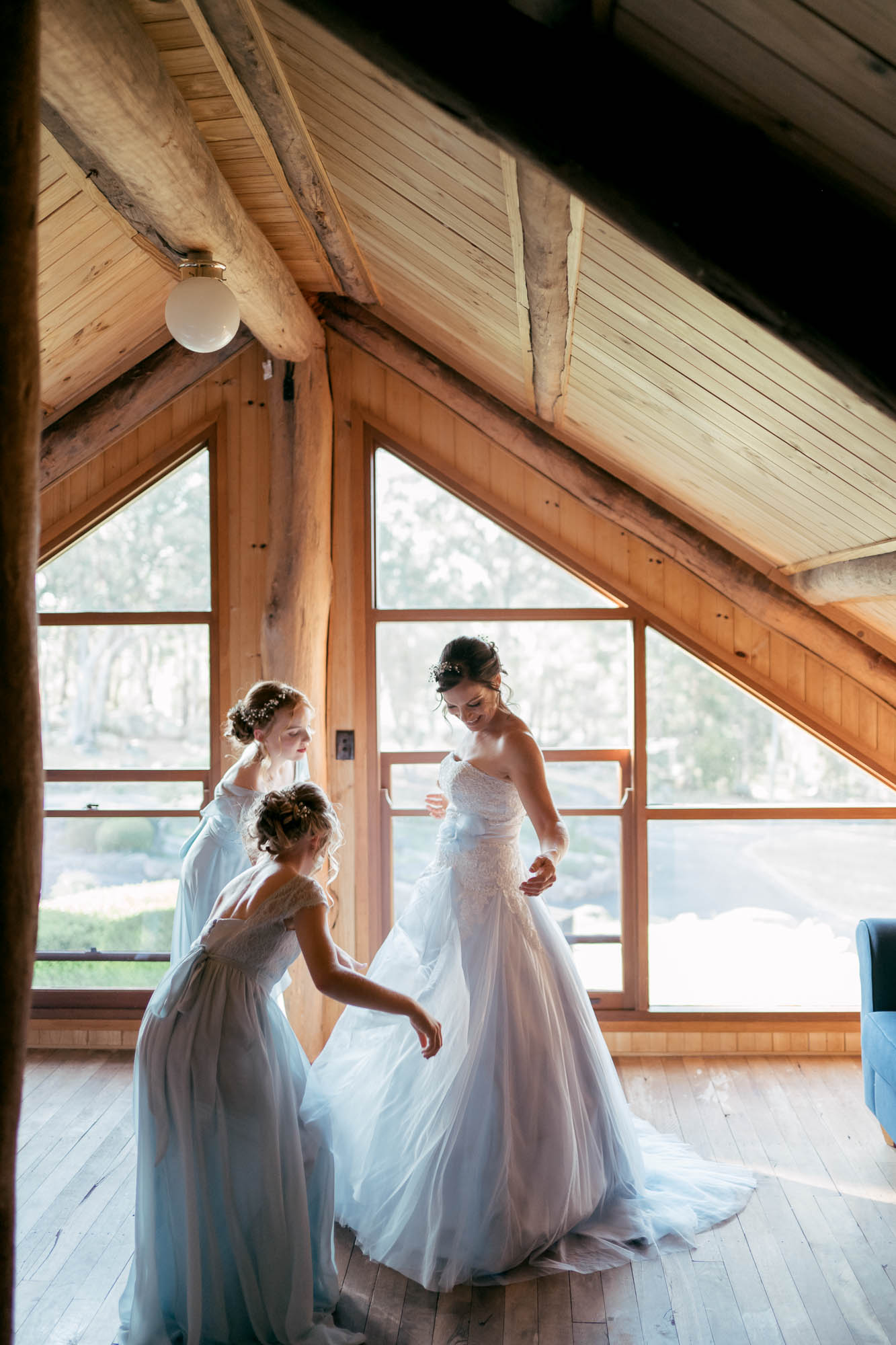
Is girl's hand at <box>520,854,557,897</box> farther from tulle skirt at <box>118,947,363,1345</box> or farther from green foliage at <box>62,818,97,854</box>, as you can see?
green foliage at <box>62,818,97,854</box>

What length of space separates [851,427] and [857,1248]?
8.06ft

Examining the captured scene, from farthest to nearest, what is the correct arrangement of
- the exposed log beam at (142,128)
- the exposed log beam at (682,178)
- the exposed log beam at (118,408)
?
the exposed log beam at (118,408) < the exposed log beam at (142,128) < the exposed log beam at (682,178)

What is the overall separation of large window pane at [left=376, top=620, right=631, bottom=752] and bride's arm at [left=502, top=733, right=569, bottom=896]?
1362 mm

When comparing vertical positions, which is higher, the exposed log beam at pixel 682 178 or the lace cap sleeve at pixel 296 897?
the exposed log beam at pixel 682 178

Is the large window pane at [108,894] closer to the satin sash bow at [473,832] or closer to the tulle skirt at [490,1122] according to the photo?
the tulle skirt at [490,1122]

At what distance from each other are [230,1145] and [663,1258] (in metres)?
1.43

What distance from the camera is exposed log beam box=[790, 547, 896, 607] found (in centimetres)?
305

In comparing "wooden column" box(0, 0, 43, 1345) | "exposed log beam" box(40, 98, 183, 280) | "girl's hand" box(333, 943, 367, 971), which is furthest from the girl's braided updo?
"wooden column" box(0, 0, 43, 1345)

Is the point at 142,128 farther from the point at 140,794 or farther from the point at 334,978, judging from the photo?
the point at 140,794

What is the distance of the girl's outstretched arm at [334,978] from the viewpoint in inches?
99.0

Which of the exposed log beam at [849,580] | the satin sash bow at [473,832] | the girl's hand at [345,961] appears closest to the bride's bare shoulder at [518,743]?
the satin sash bow at [473,832]

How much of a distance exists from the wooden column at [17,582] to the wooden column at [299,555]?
7.77 feet

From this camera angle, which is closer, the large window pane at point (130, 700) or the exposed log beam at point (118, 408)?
the exposed log beam at point (118, 408)

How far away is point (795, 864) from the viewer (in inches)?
184
